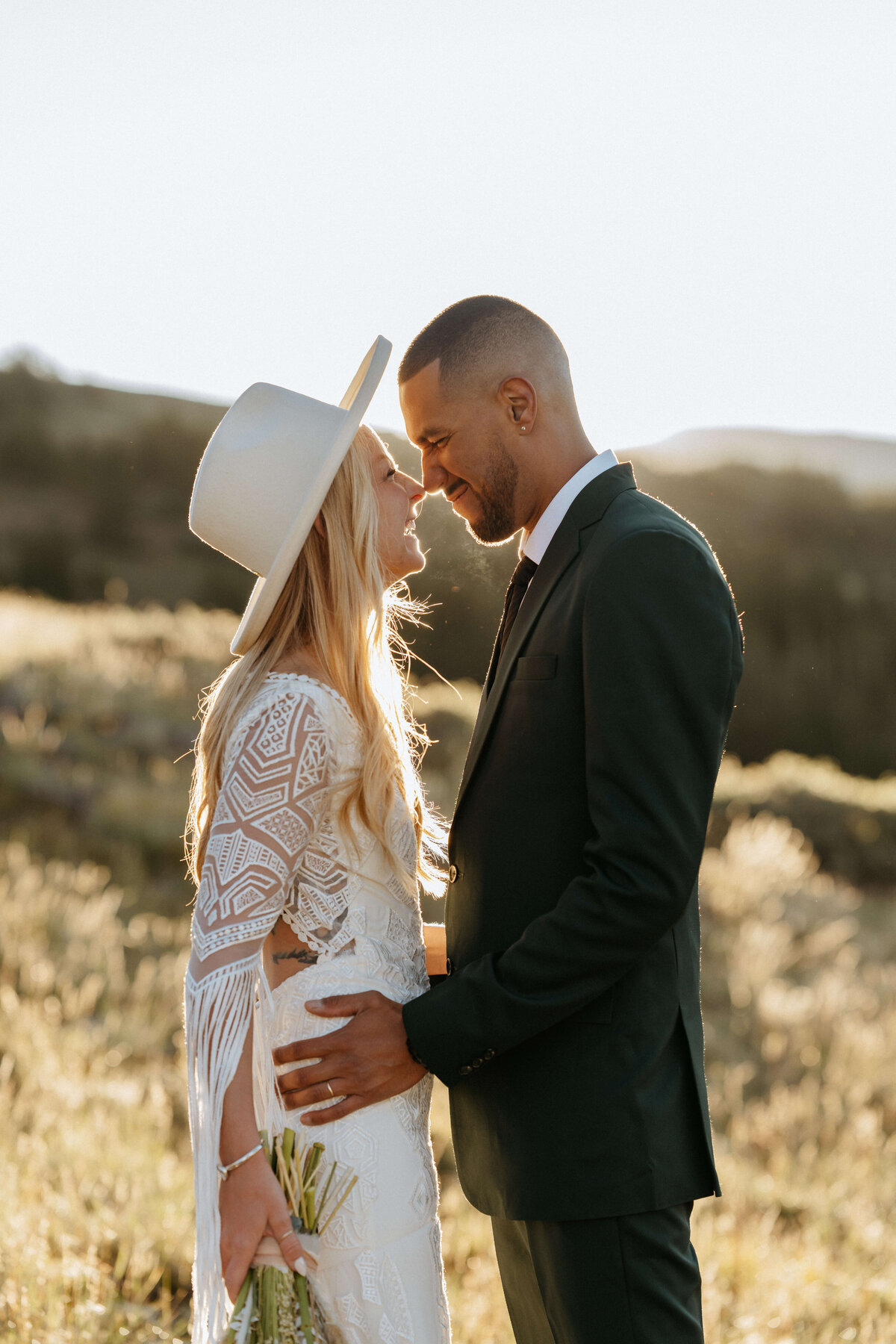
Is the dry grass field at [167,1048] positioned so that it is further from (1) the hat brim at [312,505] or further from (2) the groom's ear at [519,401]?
(2) the groom's ear at [519,401]

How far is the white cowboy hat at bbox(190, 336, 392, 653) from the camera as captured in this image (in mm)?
1969

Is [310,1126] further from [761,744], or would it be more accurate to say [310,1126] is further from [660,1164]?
[761,744]

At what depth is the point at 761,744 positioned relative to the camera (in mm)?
21766

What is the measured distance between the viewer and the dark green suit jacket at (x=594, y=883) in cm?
165

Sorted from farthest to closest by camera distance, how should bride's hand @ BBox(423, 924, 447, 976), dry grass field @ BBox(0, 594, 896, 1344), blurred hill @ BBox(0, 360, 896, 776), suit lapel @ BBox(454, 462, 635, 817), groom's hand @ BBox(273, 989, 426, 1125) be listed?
blurred hill @ BBox(0, 360, 896, 776)
dry grass field @ BBox(0, 594, 896, 1344)
bride's hand @ BBox(423, 924, 447, 976)
suit lapel @ BBox(454, 462, 635, 817)
groom's hand @ BBox(273, 989, 426, 1125)

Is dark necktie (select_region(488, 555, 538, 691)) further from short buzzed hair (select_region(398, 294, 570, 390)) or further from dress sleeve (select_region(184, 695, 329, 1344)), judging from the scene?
dress sleeve (select_region(184, 695, 329, 1344))

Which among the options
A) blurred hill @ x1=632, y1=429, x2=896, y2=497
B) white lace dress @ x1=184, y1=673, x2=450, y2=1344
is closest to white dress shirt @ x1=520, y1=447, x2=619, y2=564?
white lace dress @ x1=184, y1=673, x2=450, y2=1344

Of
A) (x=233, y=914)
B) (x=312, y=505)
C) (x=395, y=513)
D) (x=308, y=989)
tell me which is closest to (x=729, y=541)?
(x=395, y=513)

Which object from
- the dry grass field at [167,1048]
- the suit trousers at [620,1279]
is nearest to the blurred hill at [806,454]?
the dry grass field at [167,1048]

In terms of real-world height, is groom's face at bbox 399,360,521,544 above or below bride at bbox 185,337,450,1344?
above

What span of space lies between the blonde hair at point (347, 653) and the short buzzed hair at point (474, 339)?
19cm

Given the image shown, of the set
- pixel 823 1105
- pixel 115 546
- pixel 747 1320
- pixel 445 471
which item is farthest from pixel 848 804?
pixel 115 546

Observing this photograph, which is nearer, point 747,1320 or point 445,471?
point 445,471

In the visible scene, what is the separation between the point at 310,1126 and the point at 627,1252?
0.55 metres
